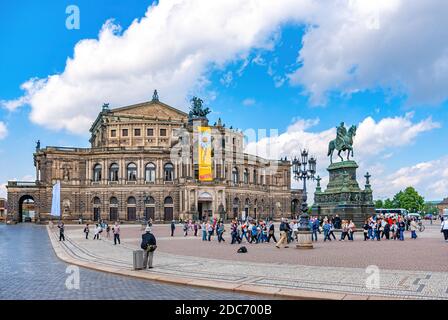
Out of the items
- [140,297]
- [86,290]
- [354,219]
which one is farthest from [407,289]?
[354,219]

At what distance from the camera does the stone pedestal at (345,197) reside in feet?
138

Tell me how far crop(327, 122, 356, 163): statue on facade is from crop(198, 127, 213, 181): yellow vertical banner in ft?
134

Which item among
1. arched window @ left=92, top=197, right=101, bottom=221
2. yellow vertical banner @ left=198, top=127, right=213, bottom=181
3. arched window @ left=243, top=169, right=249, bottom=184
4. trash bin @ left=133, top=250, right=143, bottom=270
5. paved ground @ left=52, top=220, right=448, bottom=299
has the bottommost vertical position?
paved ground @ left=52, top=220, right=448, bottom=299

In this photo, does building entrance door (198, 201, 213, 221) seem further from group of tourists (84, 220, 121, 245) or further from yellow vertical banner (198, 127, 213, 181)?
group of tourists (84, 220, 121, 245)

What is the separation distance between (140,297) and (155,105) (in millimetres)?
88707

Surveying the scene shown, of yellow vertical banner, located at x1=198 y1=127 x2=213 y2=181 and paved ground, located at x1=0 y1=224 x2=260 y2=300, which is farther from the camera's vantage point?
yellow vertical banner, located at x1=198 y1=127 x2=213 y2=181

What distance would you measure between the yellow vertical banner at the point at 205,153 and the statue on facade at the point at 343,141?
4071cm

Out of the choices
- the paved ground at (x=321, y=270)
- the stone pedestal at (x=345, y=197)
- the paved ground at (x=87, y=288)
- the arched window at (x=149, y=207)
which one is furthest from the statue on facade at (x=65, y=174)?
the paved ground at (x=87, y=288)

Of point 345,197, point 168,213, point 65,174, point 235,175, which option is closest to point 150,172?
point 168,213

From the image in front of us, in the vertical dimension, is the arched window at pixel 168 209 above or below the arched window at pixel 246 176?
below

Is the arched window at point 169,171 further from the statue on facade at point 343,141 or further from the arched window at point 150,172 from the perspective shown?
the statue on facade at point 343,141

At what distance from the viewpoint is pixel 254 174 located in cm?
10038

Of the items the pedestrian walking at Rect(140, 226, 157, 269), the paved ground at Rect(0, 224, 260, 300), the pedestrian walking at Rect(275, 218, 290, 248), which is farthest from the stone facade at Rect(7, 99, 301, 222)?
the paved ground at Rect(0, 224, 260, 300)

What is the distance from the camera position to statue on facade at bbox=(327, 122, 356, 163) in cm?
4484
